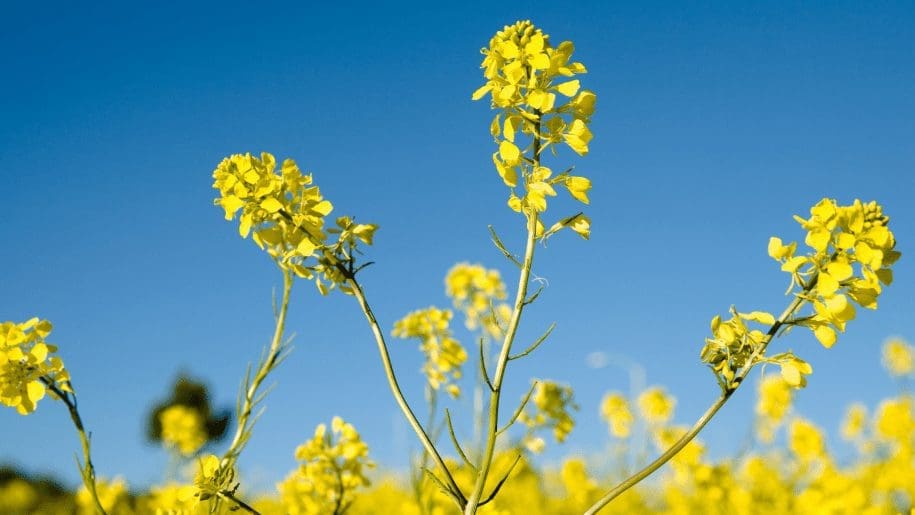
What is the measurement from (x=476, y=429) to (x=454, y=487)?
2.53 metres

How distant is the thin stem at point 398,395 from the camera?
63.4 inches

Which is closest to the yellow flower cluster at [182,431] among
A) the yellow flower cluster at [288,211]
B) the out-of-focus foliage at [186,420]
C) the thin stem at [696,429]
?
the out-of-focus foliage at [186,420]

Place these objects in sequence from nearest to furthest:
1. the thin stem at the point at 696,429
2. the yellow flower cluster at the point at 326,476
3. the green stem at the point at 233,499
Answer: the thin stem at the point at 696,429 < the green stem at the point at 233,499 < the yellow flower cluster at the point at 326,476

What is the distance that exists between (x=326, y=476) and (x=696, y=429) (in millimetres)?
2134

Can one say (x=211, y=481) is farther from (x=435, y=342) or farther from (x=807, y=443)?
(x=807, y=443)

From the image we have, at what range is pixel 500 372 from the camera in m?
1.64

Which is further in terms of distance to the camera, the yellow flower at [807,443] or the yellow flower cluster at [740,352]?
the yellow flower at [807,443]

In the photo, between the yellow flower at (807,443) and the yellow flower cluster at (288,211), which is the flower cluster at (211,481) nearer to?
the yellow flower cluster at (288,211)

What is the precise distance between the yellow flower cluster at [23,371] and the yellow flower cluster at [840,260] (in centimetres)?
196

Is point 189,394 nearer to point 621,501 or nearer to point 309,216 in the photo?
point 621,501

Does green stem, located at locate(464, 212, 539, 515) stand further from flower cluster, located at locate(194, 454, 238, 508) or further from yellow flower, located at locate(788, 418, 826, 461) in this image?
yellow flower, located at locate(788, 418, 826, 461)

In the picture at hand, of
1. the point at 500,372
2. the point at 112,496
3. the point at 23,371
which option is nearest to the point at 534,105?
the point at 500,372

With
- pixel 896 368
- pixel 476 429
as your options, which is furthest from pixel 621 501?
pixel 896 368

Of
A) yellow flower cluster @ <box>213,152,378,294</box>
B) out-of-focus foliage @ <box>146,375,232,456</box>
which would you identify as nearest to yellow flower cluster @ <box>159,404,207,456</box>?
out-of-focus foliage @ <box>146,375,232,456</box>
